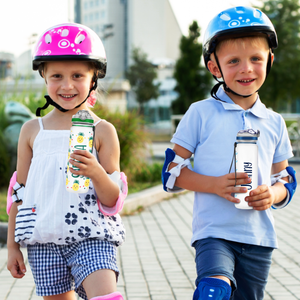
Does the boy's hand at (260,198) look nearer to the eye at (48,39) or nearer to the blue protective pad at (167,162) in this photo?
the blue protective pad at (167,162)

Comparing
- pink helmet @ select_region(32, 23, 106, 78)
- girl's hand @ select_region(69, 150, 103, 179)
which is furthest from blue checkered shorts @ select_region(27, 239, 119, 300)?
pink helmet @ select_region(32, 23, 106, 78)

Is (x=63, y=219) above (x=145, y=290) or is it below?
above

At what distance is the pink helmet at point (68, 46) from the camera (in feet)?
8.03

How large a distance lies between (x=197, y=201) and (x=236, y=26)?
991 millimetres

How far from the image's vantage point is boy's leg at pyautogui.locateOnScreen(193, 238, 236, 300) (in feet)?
6.93

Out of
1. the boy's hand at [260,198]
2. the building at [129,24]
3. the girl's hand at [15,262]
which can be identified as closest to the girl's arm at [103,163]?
the girl's hand at [15,262]

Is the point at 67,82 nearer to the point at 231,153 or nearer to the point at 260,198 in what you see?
the point at 231,153

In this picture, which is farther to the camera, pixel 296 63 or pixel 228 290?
pixel 296 63

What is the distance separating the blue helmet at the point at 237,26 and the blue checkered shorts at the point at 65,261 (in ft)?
4.19

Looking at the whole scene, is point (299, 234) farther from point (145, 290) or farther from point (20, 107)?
point (20, 107)

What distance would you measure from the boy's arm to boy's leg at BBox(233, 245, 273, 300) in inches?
14.2

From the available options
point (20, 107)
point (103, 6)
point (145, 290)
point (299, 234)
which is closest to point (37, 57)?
point (145, 290)

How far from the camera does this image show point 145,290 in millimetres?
4172

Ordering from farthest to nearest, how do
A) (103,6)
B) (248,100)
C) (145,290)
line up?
(103,6)
(145,290)
(248,100)
